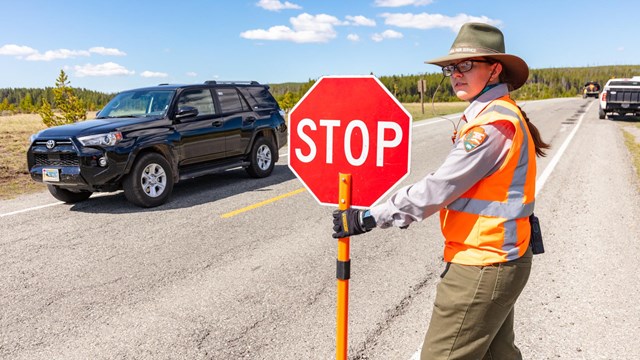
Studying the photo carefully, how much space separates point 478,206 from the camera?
1979mm

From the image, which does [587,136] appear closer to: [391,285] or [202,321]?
[391,285]

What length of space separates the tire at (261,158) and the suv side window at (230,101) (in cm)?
78

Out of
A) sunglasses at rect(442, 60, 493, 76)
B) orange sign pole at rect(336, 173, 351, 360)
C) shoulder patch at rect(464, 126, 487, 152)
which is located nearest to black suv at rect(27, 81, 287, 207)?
orange sign pole at rect(336, 173, 351, 360)

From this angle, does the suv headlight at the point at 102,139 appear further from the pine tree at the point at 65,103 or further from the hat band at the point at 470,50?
the pine tree at the point at 65,103

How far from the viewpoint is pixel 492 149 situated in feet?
6.26

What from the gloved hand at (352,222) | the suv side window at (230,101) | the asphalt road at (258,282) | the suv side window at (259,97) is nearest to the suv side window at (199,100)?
the suv side window at (230,101)

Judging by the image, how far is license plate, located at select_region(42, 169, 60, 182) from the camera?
7.21m

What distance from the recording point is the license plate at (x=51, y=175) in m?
7.21

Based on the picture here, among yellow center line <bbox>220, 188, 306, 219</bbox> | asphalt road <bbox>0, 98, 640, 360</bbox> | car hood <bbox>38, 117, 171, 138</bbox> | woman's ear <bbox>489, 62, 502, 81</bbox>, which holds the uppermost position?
woman's ear <bbox>489, 62, 502, 81</bbox>

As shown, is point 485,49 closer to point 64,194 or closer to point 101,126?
point 101,126

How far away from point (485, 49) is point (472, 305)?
3.54ft

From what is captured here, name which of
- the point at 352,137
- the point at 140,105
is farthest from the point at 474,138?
the point at 140,105

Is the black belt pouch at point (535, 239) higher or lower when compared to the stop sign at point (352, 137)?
lower

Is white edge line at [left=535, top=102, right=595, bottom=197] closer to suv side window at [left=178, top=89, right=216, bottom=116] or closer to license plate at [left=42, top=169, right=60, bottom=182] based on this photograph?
suv side window at [left=178, top=89, right=216, bottom=116]
